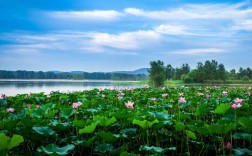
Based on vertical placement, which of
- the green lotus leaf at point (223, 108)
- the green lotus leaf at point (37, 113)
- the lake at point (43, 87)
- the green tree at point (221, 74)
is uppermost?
the green tree at point (221, 74)

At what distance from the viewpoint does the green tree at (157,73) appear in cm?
5991

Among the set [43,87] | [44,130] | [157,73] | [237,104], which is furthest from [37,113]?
[157,73]

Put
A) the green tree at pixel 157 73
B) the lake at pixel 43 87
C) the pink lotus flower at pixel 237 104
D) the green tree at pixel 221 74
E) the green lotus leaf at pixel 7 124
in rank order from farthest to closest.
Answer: the green tree at pixel 221 74, the green tree at pixel 157 73, the lake at pixel 43 87, the pink lotus flower at pixel 237 104, the green lotus leaf at pixel 7 124

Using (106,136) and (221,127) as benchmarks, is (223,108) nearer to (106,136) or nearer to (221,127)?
(221,127)

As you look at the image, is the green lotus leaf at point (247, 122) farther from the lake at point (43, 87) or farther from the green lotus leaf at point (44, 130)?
the lake at point (43, 87)

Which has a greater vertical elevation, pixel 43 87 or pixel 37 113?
pixel 37 113

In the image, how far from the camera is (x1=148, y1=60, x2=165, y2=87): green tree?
59.9m

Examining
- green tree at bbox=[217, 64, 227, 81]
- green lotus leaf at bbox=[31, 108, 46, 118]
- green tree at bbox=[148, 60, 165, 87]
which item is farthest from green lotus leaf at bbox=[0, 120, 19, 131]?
green tree at bbox=[217, 64, 227, 81]

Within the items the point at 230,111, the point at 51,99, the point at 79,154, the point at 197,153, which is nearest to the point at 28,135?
the point at 79,154

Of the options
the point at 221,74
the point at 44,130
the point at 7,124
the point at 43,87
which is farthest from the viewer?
the point at 221,74

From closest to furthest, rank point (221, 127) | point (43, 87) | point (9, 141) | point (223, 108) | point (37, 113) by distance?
1. point (9, 141)
2. point (221, 127)
3. point (223, 108)
4. point (37, 113)
5. point (43, 87)

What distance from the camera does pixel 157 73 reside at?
61562mm

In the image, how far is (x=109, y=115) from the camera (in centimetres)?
427

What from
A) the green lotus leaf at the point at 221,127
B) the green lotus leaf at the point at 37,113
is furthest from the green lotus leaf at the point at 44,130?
the green lotus leaf at the point at 221,127
